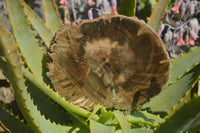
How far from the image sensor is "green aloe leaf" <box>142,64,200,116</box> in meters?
1.18

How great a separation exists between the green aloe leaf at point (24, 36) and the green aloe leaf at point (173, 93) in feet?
2.26

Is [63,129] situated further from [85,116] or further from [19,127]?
[19,127]

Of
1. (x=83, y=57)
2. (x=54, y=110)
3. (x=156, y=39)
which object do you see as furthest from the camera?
(x=54, y=110)

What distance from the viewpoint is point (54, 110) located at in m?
1.25

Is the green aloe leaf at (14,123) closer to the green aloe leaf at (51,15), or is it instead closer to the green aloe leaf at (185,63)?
the green aloe leaf at (51,15)

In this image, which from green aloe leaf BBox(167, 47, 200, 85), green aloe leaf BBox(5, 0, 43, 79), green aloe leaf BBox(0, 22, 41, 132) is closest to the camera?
green aloe leaf BBox(0, 22, 41, 132)

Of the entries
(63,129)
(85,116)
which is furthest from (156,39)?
(63,129)

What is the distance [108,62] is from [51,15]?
1.72ft

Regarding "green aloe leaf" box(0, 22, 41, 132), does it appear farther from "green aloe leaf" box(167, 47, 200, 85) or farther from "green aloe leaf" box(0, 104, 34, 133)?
"green aloe leaf" box(167, 47, 200, 85)

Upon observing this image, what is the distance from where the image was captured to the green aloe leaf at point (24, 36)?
103cm

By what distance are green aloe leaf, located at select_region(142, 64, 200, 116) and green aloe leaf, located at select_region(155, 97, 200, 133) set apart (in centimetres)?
45

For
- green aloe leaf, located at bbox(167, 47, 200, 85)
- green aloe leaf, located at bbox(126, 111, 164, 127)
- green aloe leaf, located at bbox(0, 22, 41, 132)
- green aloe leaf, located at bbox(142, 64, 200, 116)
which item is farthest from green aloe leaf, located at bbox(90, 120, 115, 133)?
green aloe leaf, located at bbox(167, 47, 200, 85)

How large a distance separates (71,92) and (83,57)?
21cm

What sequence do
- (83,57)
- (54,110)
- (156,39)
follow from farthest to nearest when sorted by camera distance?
(54,110) < (83,57) < (156,39)
